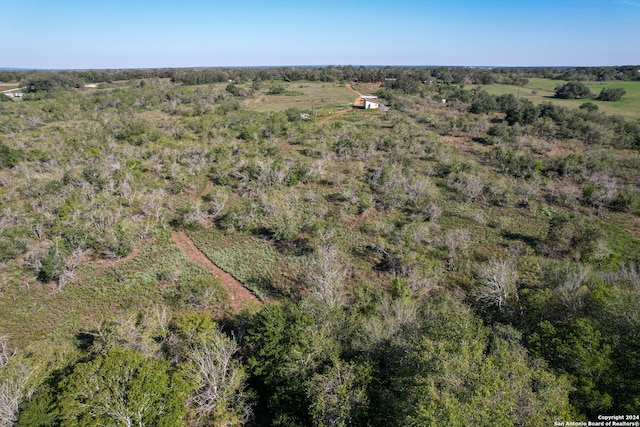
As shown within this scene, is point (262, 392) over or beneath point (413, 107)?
beneath

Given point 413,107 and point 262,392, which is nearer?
point 262,392

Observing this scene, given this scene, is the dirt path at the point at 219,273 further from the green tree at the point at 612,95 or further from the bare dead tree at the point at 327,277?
the green tree at the point at 612,95

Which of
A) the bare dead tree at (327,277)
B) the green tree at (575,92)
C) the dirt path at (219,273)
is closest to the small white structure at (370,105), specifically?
the green tree at (575,92)

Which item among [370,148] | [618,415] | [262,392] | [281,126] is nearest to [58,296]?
[262,392]

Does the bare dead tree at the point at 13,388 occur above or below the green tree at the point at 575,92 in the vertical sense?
below

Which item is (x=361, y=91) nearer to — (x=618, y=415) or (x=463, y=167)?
(x=463, y=167)

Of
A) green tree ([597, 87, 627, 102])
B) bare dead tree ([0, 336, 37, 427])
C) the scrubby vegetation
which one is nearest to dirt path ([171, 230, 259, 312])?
the scrubby vegetation

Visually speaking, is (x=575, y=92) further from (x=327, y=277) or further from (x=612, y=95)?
(x=327, y=277)
